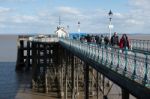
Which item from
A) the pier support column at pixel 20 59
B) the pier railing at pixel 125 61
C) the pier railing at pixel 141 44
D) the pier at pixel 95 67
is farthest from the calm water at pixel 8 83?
the pier railing at pixel 125 61

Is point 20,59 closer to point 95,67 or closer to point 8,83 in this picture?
point 8,83

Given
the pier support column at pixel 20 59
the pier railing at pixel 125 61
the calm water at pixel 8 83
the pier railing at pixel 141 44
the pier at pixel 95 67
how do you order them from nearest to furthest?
the pier railing at pixel 125 61 → the pier at pixel 95 67 → the pier railing at pixel 141 44 → the calm water at pixel 8 83 → the pier support column at pixel 20 59

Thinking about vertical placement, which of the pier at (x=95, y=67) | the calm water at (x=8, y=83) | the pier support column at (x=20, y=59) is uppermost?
the pier at (x=95, y=67)

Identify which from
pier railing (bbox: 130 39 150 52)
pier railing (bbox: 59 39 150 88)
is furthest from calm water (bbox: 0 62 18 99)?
pier railing (bbox: 59 39 150 88)

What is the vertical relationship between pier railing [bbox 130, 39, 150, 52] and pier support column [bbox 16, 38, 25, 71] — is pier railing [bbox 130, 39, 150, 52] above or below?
above

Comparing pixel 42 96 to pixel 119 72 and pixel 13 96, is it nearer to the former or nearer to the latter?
pixel 13 96

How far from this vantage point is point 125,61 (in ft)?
47.9

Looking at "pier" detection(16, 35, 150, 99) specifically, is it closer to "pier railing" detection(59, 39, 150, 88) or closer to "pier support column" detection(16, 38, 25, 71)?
"pier railing" detection(59, 39, 150, 88)

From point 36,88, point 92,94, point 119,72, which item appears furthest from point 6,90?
point 119,72

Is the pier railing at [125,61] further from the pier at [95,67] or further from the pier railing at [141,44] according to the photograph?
the pier railing at [141,44]

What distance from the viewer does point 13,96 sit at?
4009cm

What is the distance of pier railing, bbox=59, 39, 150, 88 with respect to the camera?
500 inches

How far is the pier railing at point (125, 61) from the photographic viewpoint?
41.6ft

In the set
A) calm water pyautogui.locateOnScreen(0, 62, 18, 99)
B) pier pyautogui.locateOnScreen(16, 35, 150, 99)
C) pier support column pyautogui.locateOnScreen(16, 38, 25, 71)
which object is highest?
pier pyautogui.locateOnScreen(16, 35, 150, 99)
